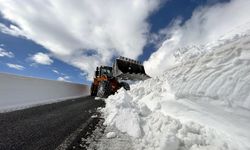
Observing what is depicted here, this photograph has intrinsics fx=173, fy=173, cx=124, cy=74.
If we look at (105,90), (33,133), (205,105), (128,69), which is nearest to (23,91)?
(33,133)

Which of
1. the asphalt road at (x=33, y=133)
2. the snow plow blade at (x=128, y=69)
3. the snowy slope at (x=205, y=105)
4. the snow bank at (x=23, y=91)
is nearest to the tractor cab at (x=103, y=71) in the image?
the snow plow blade at (x=128, y=69)

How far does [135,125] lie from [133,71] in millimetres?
19798

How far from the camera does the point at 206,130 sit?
8.42ft

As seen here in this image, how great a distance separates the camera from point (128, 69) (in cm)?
2309

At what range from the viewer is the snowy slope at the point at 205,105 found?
246cm

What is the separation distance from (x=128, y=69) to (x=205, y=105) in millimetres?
20063

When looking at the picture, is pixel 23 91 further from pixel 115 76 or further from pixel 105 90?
pixel 115 76

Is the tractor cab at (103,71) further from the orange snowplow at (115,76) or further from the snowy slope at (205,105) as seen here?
the snowy slope at (205,105)

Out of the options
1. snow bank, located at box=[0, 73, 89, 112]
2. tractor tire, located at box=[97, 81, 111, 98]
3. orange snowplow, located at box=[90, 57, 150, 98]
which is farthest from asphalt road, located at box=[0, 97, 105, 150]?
orange snowplow, located at box=[90, 57, 150, 98]

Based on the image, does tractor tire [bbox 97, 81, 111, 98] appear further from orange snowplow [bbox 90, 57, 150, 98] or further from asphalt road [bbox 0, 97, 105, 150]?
asphalt road [bbox 0, 97, 105, 150]

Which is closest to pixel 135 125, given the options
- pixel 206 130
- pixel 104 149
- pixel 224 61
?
pixel 104 149

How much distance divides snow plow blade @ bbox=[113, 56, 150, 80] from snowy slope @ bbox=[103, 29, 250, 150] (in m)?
16.1

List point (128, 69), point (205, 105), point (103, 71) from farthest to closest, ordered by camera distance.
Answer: point (128, 69) < point (103, 71) < point (205, 105)

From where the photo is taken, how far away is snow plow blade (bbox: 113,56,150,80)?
20.7m
